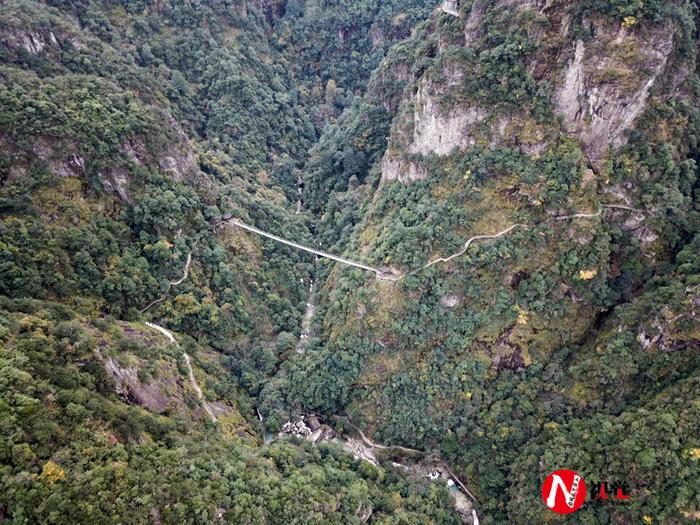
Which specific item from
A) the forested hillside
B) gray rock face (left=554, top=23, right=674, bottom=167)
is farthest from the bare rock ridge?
the forested hillside

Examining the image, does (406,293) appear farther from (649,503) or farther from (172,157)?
(172,157)

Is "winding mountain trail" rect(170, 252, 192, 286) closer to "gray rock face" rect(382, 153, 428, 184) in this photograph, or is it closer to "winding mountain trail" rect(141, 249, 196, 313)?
"winding mountain trail" rect(141, 249, 196, 313)

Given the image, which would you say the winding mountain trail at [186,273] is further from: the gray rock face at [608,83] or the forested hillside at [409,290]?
the gray rock face at [608,83]

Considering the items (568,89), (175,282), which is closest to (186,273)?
(175,282)

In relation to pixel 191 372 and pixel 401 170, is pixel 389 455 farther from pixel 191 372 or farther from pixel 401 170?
pixel 401 170

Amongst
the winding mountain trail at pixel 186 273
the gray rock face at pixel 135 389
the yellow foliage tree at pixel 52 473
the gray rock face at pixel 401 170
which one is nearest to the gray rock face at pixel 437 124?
the gray rock face at pixel 401 170

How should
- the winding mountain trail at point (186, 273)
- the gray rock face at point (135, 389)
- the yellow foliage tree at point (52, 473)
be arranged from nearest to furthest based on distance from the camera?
the yellow foliage tree at point (52, 473) → the gray rock face at point (135, 389) → the winding mountain trail at point (186, 273)
